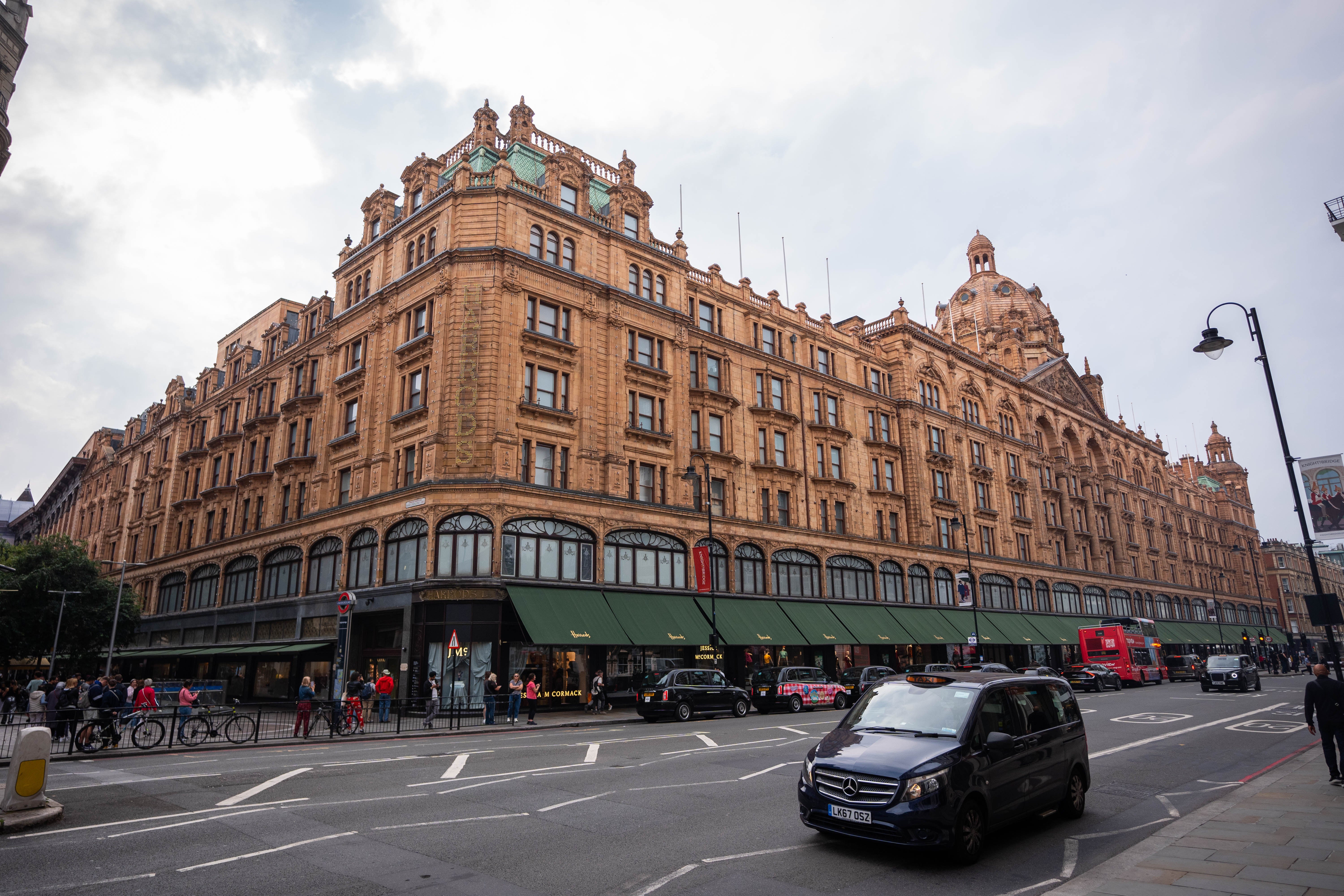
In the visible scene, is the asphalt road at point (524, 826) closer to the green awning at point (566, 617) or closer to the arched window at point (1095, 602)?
the green awning at point (566, 617)

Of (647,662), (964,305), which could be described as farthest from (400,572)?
(964,305)

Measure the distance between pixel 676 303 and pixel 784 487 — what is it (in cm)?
1233

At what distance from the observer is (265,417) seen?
47.5 metres

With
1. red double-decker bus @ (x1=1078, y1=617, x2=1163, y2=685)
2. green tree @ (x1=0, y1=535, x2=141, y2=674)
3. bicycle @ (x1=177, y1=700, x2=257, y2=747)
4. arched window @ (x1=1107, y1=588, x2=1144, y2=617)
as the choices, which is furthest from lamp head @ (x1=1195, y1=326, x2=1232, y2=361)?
arched window @ (x1=1107, y1=588, x2=1144, y2=617)

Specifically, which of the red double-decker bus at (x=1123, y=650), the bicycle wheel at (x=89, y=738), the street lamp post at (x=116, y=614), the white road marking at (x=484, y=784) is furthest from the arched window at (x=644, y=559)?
the red double-decker bus at (x=1123, y=650)

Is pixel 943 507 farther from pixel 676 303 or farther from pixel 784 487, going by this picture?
pixel 676 303

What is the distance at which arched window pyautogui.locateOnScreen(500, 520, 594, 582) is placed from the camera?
32.6 m

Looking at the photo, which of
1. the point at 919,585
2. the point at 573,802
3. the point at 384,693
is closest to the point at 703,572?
the point at 384,693

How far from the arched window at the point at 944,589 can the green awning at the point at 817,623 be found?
12.1m

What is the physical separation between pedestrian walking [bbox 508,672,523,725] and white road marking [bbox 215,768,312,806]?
12438mm

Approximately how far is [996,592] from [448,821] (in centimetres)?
5619

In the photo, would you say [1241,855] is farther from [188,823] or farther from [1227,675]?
[1227,675]

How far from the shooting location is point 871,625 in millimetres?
46719

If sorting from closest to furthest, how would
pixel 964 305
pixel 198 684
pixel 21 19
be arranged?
pixel 21 19, pixel 198 684, pixel 964 305
